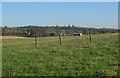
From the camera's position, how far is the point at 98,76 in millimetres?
9023

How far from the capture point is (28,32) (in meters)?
66.8

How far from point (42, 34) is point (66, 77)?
58.8m

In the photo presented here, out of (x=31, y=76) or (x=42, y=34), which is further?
(x=42, y=34)

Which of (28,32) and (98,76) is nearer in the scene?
(98,76)

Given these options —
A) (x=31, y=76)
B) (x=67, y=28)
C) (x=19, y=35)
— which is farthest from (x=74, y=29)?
(x=31, y=76)

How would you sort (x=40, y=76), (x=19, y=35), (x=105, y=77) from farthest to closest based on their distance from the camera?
→ (x=19, y=35)
(x=40, y=76)
(x=105, y=77)

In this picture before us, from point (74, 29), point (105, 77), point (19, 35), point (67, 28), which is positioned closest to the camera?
point (105, 77)

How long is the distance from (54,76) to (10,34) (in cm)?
6212

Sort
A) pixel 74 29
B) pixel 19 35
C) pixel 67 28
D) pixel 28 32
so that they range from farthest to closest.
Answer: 1. pixel 74 29
2. pixel 67 28
3. pixel 19 35
4. pixel 28 32

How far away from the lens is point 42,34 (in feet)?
222

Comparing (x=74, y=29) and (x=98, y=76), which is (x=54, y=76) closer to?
(x=98, y=76)

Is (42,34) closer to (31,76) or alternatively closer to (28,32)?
(28,32)

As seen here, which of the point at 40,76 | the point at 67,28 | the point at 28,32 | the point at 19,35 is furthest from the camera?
the point at 67,28

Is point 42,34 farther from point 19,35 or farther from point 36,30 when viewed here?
point 19,35
